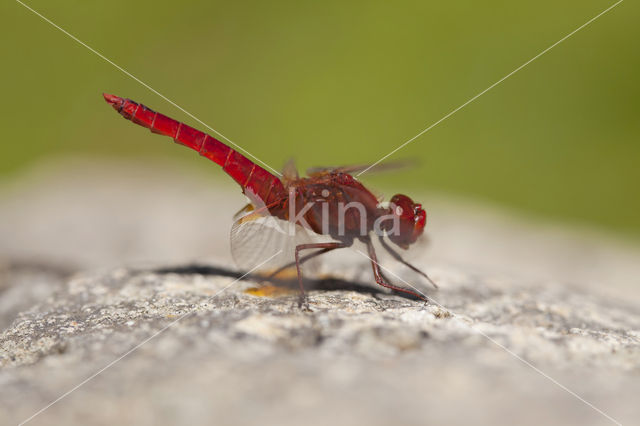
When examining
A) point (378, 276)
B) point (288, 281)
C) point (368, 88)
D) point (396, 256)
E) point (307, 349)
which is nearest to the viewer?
point (307, 349)

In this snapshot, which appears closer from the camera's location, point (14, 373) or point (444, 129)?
point (14, 373)

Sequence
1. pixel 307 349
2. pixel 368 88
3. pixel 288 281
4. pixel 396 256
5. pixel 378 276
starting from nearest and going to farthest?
pixel 307 349
pixel 288 281
pixel 378 276
pixel 396 256
pixel 368 88

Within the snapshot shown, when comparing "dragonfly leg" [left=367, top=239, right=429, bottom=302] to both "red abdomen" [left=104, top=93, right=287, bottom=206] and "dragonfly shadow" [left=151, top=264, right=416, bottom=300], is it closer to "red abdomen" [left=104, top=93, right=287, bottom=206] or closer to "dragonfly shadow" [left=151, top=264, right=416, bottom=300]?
"dragonfly shadow" [left=151, top=264, right=416, bottom=300]

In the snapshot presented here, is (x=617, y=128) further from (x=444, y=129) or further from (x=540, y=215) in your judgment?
(x=444, y=129)

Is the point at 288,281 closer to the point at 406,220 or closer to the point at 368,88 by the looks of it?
the point at 406,220

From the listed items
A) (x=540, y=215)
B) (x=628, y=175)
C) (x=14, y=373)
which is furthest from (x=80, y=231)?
(x=628, y=175)

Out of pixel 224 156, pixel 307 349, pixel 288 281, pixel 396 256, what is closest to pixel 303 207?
pixel 288 281

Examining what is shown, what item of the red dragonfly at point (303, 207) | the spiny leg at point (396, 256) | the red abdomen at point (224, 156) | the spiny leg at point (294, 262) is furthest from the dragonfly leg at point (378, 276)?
the red abdomen at point (224, 156)

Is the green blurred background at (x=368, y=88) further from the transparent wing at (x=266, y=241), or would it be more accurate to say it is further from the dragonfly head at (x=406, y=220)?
the transparent wing at (x=266, y=241)
